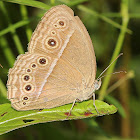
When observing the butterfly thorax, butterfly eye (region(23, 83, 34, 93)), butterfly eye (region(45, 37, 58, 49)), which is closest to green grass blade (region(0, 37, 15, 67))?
butterfly eye (region(23, 83, 34, 93))

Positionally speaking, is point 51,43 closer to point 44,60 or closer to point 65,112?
point 44,60

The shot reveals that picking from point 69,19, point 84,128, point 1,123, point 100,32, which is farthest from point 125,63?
point 1,123

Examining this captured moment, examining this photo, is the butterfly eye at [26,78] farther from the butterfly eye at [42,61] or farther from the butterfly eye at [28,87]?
the butterfly eye at [42,61]

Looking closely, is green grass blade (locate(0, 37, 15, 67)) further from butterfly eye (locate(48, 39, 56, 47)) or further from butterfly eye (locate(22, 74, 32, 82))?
butterfly eye (locate(48, 39, 56, 47))

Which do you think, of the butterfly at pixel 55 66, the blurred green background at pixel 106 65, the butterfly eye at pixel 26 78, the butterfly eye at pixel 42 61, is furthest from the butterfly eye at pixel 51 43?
the blurred green background at pixel 106 65

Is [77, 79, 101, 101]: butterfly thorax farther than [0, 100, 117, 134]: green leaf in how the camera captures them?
Yes

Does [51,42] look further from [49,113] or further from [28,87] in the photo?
[49,113]
